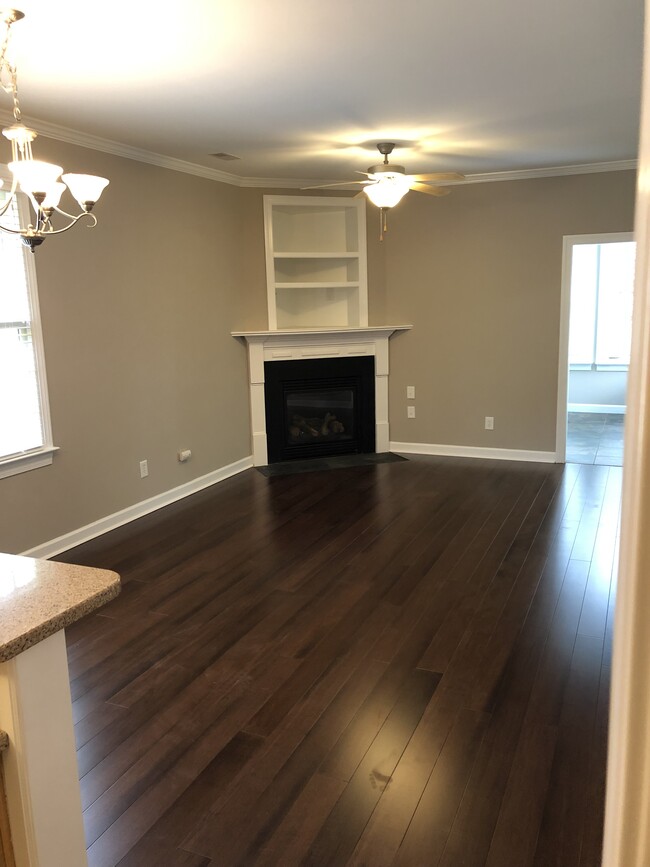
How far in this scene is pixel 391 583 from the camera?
3.74m

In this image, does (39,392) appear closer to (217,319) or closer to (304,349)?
(217,319)

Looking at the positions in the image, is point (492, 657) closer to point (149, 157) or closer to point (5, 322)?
point (5, 322)

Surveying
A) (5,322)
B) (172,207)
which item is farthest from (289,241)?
(5,322)

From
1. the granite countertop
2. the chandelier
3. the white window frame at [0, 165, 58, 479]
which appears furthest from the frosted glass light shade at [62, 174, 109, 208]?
the white window frame at [0, 165, 58, 479]

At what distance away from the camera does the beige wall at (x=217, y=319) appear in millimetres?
4344

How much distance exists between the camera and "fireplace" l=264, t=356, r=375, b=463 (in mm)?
6469

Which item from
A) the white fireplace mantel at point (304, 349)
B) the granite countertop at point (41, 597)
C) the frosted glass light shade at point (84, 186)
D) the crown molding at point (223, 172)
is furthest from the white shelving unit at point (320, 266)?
A: the granite countertop at point (41, 597)

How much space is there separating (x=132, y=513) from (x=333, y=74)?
3.21 m

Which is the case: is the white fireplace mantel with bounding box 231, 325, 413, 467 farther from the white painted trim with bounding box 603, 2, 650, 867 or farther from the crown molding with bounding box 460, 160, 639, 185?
the white painted trim with bounding box 603, 2, 650, 867

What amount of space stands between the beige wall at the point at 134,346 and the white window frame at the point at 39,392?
5cm

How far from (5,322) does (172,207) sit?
1.85m

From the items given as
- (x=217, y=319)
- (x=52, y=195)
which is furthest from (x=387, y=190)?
(x=52, y=195)

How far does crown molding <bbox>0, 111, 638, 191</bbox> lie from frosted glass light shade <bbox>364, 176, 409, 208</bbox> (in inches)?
15.7

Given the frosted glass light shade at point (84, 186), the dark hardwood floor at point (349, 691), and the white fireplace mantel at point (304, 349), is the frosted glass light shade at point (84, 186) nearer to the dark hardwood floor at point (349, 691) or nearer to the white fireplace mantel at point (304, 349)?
the dark hardwood floor at point (349, 691)
